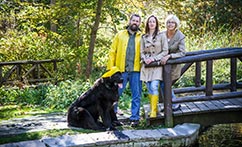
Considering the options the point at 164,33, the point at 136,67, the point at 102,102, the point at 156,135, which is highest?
the point at 164,33

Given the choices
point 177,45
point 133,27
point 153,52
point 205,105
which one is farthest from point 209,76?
point 133,27

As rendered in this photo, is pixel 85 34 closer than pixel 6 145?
No

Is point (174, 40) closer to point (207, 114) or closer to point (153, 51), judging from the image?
point (153, 51)

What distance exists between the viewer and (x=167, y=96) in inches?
239

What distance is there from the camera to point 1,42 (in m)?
12.7

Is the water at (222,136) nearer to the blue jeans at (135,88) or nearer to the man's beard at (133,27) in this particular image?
the blue jeans at (135,88)

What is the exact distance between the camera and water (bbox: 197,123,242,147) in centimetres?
632

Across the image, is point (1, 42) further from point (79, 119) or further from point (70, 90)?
point (79, 119)

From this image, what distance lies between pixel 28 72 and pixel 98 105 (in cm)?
570

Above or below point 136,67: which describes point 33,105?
below

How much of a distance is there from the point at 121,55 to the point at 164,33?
0.80 m

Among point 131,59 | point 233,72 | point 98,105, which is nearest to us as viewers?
point 98,105

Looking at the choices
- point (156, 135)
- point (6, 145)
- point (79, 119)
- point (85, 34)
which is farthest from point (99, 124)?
point (85, 34)

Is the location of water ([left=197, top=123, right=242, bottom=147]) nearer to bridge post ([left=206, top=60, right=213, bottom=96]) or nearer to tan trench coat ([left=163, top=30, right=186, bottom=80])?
bridge post ([left=206, top=60, right=213, bottom=96])
